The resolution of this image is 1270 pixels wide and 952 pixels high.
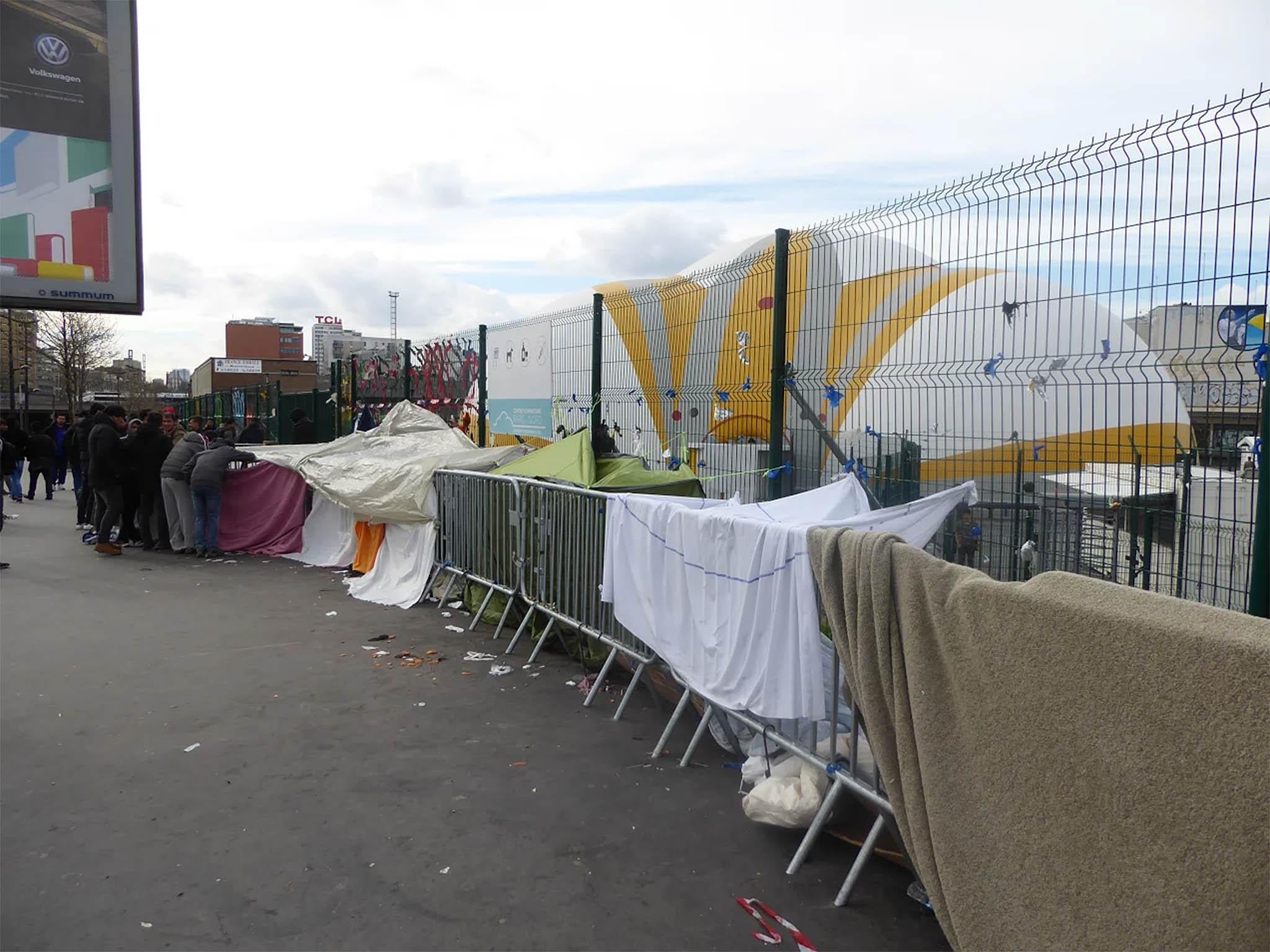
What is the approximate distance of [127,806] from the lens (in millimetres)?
4121

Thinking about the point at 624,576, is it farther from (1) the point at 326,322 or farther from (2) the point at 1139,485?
(1) the point at 326,322

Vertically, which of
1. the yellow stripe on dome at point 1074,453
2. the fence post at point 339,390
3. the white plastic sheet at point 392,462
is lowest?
the white plastic sheet at point 392,462

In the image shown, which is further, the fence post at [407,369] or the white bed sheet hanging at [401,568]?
→ the fence post at [407,369]

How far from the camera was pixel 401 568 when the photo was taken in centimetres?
884

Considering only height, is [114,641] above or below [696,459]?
below

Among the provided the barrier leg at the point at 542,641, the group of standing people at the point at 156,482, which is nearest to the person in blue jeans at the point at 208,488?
the group of standing people at the point at 156,482

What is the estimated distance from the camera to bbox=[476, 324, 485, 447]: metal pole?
12477 millimetres

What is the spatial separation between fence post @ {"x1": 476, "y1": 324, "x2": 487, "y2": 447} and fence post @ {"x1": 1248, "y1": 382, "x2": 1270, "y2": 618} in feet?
33.3

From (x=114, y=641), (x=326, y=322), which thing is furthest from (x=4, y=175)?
(x=326, y=322)

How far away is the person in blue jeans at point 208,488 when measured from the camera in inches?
426

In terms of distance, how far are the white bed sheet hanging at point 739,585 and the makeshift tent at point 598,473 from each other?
120 cm

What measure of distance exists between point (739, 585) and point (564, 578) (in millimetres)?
2564

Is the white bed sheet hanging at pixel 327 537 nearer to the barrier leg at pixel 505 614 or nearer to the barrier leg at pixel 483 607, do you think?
the barrier leg at pixel 483 607

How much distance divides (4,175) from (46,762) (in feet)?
13.9
